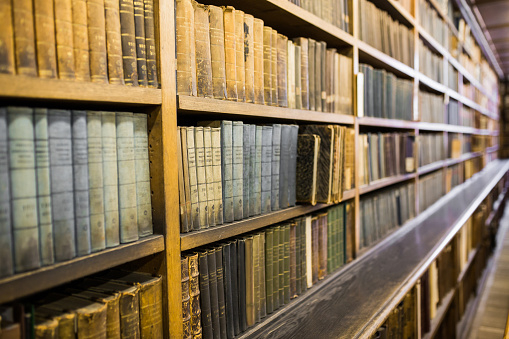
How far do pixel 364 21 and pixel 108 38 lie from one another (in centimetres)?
143

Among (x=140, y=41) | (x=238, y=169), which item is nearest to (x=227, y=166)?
(x=238, y=169)

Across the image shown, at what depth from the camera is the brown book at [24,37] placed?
A: 0.62 m

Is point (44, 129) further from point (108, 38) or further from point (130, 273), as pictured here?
point (130, 273)

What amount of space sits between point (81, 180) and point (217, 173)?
0.37 metres

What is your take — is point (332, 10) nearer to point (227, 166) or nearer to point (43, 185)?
point (227, 166)

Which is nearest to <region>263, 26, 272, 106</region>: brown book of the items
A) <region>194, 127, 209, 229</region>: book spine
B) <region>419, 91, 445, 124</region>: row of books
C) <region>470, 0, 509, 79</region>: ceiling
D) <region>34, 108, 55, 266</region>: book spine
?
<region>194, 127, 209, 229</region>: book spine

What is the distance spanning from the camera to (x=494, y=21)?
4797mm

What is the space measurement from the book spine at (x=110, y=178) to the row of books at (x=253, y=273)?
0.21 metres

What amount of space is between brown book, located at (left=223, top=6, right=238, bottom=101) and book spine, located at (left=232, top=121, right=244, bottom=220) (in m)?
0.09

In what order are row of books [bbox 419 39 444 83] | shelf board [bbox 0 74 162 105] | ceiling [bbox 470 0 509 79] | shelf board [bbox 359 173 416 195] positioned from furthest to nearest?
1. ceiling [bbox 470 0 509 79]
2. row of books [bbox 419 39 444 83]
3. shelf board [bbox 359 173 416 195]
4. shelf board [bbox 0 74 162 105]

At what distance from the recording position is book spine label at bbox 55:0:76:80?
2.20 ft

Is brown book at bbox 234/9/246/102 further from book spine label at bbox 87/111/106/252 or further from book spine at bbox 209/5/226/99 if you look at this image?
book spine label at bbox 87/111/106/252

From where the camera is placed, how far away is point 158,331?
0.85m

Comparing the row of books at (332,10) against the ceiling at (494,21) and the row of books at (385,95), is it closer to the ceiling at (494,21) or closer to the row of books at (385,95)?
the row of books at (385,95)
